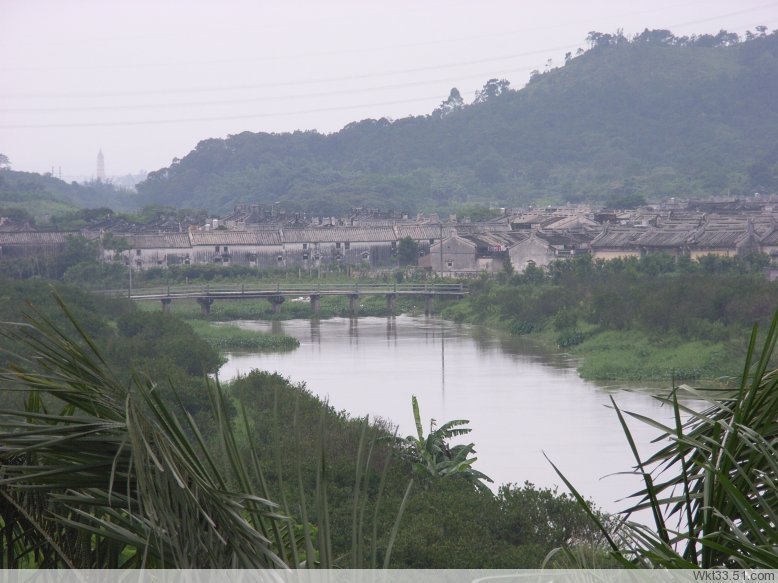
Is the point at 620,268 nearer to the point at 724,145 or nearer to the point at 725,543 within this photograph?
the point at 725,543

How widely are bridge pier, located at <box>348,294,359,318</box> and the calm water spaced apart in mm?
3015

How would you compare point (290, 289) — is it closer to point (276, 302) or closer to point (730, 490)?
point (276, 302)

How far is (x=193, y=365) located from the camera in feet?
55.5

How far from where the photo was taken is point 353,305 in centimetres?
3111

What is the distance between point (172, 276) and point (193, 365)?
66.3 ft

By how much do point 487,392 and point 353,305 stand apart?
14.0 meters

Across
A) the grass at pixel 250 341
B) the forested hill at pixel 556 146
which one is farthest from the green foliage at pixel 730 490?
Answer: the forested hill at pixel 556 146

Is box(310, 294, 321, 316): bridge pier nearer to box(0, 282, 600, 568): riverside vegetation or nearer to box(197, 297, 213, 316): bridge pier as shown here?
box(197, 297, 213, 316): bridge pier

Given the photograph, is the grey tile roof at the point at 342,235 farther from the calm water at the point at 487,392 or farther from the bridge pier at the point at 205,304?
the calm water at the point at 487,392

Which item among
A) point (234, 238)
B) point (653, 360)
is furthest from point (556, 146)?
point (653, 360)

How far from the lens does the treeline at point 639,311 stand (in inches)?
753

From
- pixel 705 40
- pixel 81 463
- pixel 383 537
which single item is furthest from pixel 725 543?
pixel 705 40

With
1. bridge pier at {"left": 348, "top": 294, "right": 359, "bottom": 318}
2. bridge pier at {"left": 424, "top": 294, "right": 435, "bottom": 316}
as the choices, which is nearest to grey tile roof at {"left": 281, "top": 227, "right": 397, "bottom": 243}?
bridge pier at {"left": 424, "top": 294, "right": 435, "bottom": 316}

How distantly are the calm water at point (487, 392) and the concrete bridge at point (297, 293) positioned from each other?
288 centimetres
